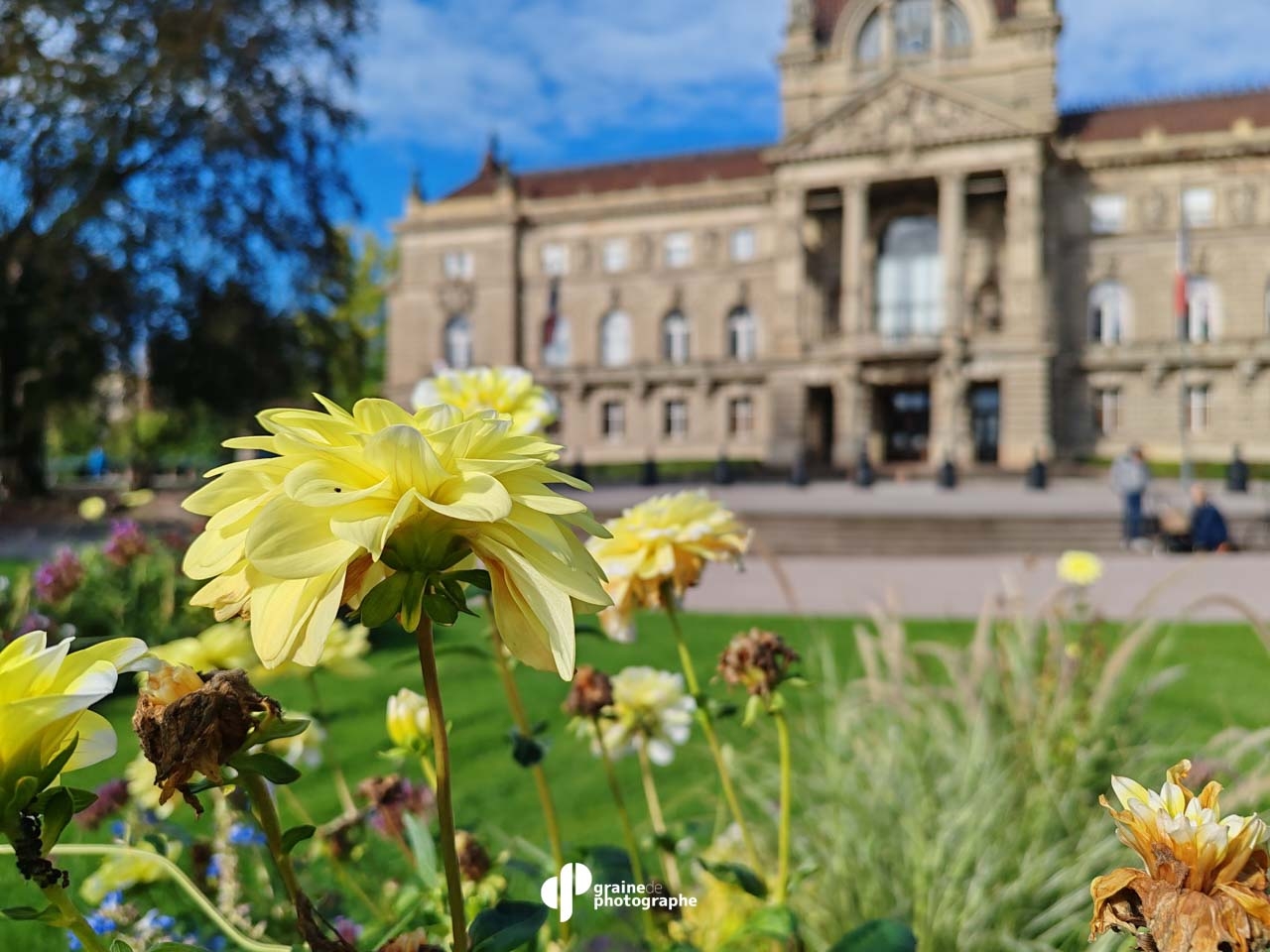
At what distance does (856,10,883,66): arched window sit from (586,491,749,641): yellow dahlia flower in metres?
39.1

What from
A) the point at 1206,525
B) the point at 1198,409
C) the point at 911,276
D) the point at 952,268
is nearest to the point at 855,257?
the point at 911,276

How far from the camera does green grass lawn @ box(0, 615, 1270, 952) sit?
319 centimetres

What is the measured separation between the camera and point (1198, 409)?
32.2 metres

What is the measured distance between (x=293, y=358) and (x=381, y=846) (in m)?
18.2

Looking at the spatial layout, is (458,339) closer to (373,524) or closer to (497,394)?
(497,394)

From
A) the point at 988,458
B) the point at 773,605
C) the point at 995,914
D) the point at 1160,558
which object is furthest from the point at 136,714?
the point at 988,458

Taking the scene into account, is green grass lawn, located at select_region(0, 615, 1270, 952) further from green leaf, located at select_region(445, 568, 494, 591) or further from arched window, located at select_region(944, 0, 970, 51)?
arched window, located at select_region(944, 0, 970, 51)

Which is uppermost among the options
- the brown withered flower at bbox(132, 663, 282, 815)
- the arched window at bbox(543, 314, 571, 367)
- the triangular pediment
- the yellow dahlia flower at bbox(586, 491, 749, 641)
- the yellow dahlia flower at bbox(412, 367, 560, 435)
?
the triangular pediment

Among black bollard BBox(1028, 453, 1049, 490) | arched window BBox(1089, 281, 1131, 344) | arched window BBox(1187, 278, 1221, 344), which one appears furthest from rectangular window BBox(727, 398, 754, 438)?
arched window BBox(1187, 278, 1221, 344)

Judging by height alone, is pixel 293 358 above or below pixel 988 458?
above

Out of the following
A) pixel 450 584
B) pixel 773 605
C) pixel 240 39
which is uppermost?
pixel 240 39

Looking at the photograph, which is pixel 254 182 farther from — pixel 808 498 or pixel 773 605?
pixel 773 605

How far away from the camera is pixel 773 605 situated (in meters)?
9.26

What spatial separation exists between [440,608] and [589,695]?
2.47 ft
